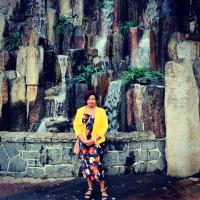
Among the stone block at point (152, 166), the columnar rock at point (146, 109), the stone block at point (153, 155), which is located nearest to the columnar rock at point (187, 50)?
the columnar rock at point (146, 109)

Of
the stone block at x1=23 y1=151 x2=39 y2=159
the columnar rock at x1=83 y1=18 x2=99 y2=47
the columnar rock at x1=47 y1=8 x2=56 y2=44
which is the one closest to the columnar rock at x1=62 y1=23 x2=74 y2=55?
the columnar rock at x1=83 y1=18 x2=99 y2=47

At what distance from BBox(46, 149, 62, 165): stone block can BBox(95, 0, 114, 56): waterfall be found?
13.2 metres

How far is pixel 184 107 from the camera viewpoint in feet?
21.8

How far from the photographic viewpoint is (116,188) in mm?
6387

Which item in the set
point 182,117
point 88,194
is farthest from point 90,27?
point 88,194

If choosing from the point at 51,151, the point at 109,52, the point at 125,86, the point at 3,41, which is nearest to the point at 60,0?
the point at 3,41

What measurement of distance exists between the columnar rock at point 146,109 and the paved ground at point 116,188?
3.64 ft

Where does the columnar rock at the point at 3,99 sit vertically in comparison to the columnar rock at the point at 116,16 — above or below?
below

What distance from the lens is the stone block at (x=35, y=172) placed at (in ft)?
23.4

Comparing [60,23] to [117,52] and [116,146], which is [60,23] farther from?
[116,146]

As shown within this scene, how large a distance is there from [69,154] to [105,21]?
15.3 meters

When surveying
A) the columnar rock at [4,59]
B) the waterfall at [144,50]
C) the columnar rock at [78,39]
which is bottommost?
the columnar rock at [4,59]

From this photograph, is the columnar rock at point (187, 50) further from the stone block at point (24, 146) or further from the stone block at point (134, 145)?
the stone block at point (24, 146)

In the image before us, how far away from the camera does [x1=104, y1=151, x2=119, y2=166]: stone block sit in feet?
23.4
